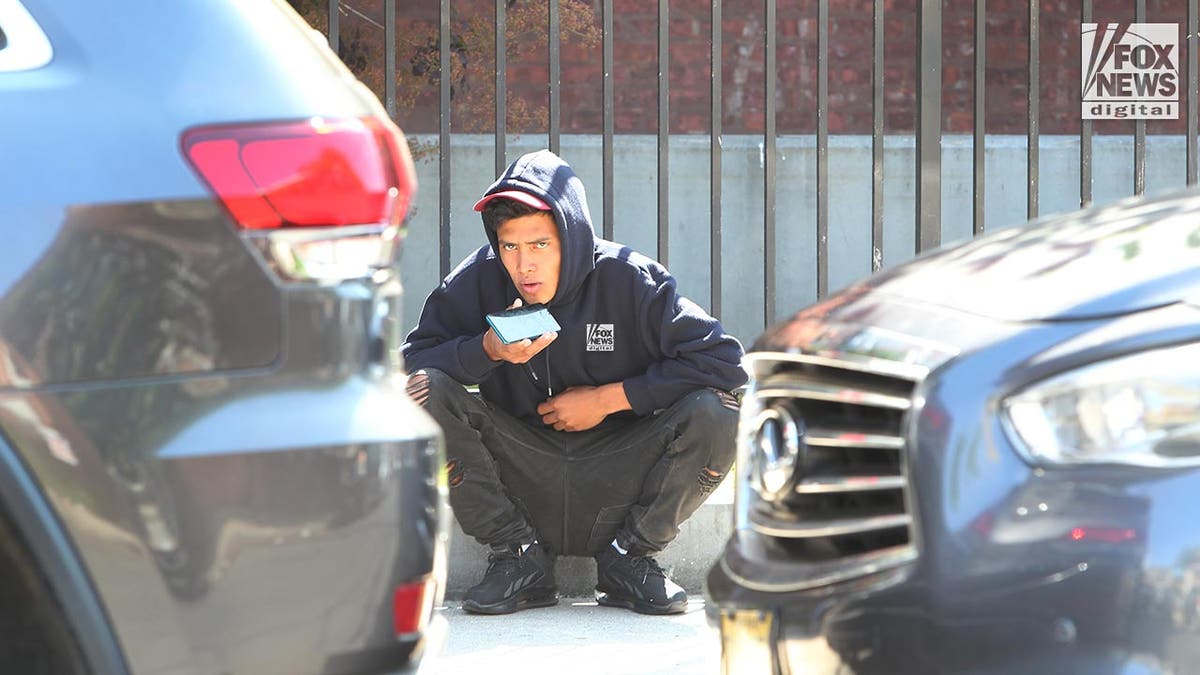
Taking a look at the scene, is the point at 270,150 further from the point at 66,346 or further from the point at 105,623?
the point at 105,623

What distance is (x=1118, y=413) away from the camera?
1712 millimetres

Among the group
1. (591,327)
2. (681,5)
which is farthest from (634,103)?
(591,327)

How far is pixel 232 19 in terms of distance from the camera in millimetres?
2006

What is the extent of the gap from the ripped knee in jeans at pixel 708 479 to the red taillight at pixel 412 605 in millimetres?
1995

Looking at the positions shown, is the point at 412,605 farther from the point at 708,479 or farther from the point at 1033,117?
the point at 1033,117

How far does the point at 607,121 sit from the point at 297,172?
2682 millimetres

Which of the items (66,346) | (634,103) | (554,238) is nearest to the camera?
(66,346)

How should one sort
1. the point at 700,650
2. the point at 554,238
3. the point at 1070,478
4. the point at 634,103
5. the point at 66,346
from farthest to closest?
the point at 634,103
the point at 554,238
the point at 700,650
the point at 66,346
the point at 1070,478

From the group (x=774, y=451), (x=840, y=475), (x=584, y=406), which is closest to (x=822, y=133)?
(x=584, y=406)

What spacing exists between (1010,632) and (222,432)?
924 mm

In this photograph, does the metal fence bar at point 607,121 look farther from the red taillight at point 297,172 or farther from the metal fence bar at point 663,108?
the red taillight at point 297,172

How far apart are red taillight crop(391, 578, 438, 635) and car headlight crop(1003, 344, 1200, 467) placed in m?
0.76

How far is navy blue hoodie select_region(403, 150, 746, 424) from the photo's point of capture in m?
4.01

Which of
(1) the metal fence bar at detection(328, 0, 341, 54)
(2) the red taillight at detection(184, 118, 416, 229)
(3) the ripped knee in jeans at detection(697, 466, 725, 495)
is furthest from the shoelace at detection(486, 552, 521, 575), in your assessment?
(2) the red taillight at detection(184, 118, 416, 229)
